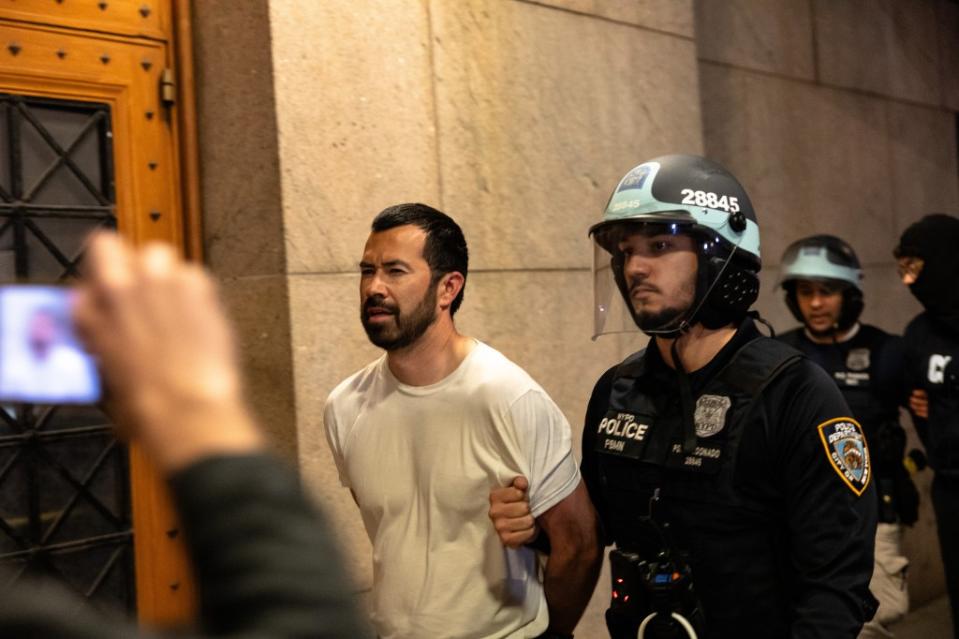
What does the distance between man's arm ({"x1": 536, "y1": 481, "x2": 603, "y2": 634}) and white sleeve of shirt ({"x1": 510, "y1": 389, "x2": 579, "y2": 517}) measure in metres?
0.04

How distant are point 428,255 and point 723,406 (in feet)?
3.35

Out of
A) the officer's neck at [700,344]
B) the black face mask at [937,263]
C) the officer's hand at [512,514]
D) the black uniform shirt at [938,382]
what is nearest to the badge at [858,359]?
Result: the black uniform shirt at [938,382]

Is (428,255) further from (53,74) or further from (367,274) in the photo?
(53,74)

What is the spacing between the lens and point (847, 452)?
258 cm

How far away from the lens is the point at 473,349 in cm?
312

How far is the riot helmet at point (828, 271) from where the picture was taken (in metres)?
5.61

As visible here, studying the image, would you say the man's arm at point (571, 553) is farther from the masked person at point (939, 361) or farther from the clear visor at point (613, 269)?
the masked person at point (939, 361)

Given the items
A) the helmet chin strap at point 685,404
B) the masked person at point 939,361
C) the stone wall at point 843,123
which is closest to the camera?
the helmet chin strap at point 685,404

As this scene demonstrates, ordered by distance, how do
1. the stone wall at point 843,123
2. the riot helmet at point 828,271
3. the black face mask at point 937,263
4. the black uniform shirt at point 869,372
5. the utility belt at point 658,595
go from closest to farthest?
the utility belt at point 658,595
the black face mask at point 937,263
the black uniform shirt at point 869,372
the riot helmet at point 828,271
the stone wall at point 843,123

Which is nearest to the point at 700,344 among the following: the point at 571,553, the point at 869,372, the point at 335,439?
the point at 571,553

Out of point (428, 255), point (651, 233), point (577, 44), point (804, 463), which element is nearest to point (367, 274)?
point (428, 255)

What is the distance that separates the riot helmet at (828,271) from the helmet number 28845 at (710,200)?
9.55ft

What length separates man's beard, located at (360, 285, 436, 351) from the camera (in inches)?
121

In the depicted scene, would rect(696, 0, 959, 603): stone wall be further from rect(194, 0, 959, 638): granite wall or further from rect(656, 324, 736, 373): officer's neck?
rect(656, 324, 736, 373): officer's neck
